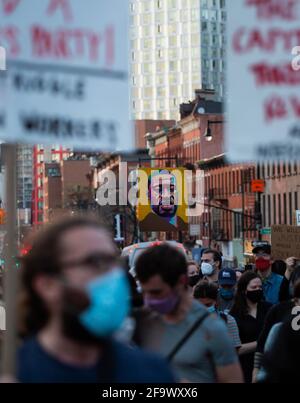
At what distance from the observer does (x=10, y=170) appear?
425cm

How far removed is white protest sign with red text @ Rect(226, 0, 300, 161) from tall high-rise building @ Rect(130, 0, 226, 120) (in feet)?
460

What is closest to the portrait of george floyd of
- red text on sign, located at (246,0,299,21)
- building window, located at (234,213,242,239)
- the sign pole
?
red text on sign, located at (246,0,299,21)

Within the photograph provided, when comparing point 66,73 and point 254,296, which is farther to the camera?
point 254,296

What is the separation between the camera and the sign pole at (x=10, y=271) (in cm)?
372

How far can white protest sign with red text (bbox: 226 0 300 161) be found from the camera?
5547mm

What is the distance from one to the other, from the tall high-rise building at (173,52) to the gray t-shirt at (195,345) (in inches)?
5546

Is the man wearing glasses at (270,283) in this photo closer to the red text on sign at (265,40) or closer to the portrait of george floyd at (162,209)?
the red text on sign at (265,40)

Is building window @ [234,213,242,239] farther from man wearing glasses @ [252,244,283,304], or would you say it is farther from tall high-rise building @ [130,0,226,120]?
man wearing glasses @ [252,244,283,304]

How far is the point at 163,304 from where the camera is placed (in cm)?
555

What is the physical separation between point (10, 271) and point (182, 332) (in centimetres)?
166

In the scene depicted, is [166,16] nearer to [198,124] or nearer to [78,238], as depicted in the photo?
[198,124]

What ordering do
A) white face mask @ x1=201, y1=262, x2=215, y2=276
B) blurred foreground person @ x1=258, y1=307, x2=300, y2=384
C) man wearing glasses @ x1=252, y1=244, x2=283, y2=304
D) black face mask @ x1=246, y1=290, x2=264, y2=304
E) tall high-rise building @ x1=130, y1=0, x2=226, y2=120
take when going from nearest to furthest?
blurred foreground person @ x1=258, y1=307, x2=300, y2=384 → black face mask @ x1=246, y1=290, x2=264, y2=304 → man wearing glasses @ x1=252, y1=244, x2=283, y2=304 → white face mask @ x1=201, y1=262, x2=215, y2=276 → tall high-rise building @ x1=130, y1=0, x2=226, y2=120

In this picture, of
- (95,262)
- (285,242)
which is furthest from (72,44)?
(285,242)

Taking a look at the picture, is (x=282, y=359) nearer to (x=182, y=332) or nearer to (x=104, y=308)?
(x=182, y=332)
